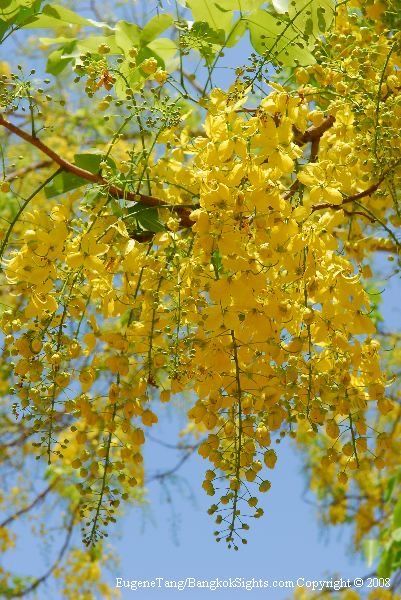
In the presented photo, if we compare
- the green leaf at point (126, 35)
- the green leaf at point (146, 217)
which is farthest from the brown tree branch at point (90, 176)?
the green leaf at point (126, 35)

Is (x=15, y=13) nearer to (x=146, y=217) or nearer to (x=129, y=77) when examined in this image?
(x=129, y=77)

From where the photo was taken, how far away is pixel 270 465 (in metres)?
1.21

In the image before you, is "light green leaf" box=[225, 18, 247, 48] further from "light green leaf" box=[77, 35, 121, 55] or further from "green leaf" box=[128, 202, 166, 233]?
"green leaf" box=[128, 202, 166, 233]

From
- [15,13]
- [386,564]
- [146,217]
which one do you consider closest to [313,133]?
[146,217]

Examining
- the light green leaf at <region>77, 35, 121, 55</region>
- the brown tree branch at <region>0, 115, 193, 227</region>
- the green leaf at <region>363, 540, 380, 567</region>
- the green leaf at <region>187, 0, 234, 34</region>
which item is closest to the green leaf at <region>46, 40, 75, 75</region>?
the light green leaf at <region>77, 35, 121, 55</region>

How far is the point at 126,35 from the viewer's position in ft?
5.20

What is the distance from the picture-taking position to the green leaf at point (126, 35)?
1.57 metres

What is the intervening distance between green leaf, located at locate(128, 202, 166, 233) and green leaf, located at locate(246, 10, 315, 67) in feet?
1.15

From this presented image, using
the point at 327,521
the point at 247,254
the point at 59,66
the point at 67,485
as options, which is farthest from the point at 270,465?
the point at 327,521

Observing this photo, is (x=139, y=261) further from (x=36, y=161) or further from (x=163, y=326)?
(x=36, y=161)

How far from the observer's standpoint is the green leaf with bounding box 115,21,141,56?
5.14ft

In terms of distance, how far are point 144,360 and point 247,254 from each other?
25 centimetres

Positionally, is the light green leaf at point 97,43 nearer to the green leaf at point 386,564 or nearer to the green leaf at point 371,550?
the green leaf at point 386,564

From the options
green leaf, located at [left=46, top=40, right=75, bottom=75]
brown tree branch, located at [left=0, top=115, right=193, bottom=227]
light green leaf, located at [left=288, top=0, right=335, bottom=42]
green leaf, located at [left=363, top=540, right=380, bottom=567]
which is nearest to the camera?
brown tree branch, located at [left=0, top=115, right=193, bottom=227]
